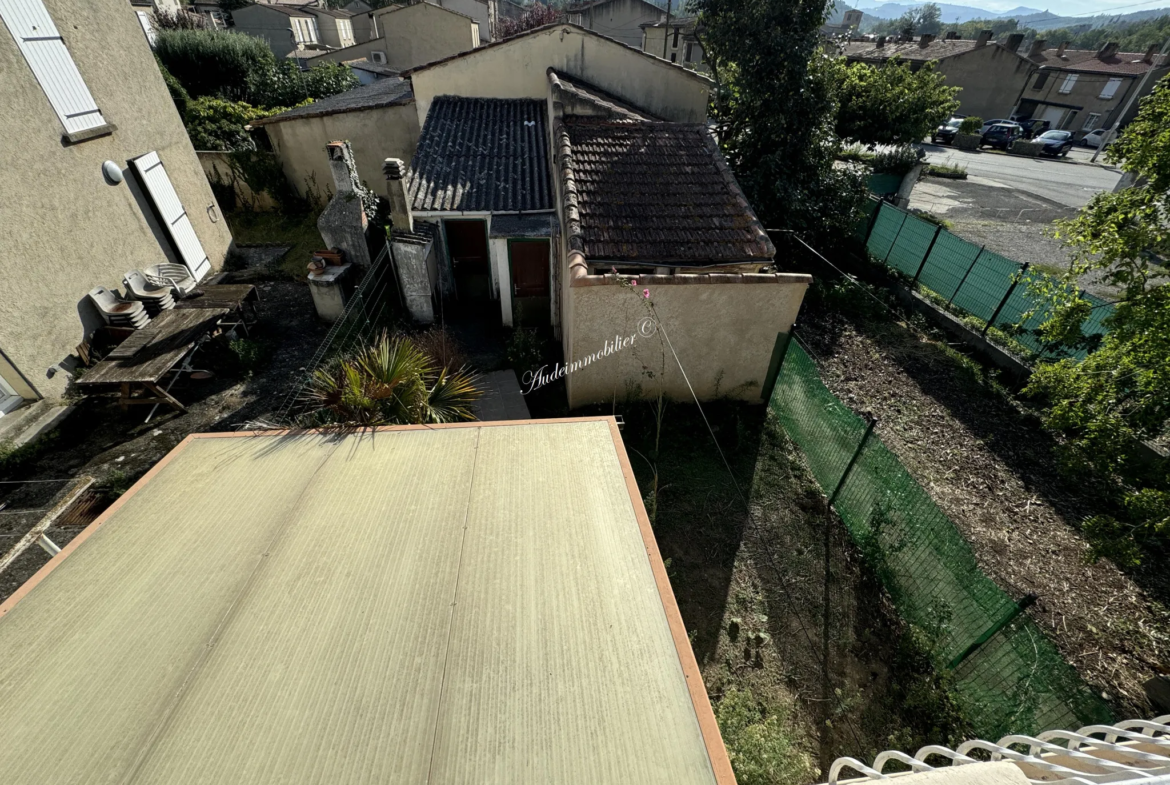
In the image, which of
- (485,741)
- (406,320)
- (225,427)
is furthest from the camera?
(406,320)

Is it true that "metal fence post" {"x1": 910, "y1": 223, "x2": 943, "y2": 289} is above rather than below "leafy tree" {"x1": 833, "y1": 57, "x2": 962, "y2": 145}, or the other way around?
below

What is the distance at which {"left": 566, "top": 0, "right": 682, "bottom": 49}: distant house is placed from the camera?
1613 inches

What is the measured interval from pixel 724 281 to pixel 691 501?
3.12m

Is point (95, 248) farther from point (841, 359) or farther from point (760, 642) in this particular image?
point (841, 359)

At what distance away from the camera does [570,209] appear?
7.41 meters

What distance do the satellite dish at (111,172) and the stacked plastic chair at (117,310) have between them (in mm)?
1997

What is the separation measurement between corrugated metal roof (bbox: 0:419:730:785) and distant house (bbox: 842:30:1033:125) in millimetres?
42559

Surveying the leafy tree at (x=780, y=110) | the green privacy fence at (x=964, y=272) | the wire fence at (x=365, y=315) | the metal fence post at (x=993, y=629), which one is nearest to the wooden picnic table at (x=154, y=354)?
the wire fence at (x=365, y=315)

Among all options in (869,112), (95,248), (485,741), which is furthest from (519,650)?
(869,112)

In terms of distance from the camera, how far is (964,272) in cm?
984

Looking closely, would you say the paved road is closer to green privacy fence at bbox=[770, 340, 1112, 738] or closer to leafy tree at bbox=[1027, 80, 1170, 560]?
leafy tree at bbox=[1027, 80, 1170, 560]

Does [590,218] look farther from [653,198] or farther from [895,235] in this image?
[895,235]

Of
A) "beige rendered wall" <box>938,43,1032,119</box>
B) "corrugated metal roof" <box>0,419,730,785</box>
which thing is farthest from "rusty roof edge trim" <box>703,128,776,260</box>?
"beige rendered wall" <box>938,43,1032,119</box>

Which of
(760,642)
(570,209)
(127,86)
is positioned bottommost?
(760,642)
